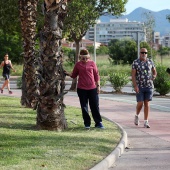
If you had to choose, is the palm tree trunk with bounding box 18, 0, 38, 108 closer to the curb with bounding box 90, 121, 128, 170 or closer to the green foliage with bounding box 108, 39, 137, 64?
the curb with bounding box 90, 121, 128, 170

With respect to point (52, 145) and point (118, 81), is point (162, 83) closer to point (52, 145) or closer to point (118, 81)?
point (118, 81)

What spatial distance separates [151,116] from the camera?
15945 millimetres

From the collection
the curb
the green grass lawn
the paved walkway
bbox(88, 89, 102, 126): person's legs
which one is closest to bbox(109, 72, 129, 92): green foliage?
the paved walkway

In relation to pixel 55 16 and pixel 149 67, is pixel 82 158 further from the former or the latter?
pixel 149 67

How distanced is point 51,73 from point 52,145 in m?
2.64

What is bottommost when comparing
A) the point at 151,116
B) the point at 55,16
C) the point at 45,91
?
the point at 151,116

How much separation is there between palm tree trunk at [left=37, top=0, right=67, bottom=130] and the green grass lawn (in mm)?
339

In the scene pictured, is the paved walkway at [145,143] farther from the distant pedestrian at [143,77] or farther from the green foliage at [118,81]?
the green foliage at [118,81]

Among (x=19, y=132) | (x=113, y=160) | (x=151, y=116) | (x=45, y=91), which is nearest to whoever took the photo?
(x=113, y=160)

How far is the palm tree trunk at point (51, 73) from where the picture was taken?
11688 millimetres

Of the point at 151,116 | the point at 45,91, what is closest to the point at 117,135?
the point at 45,91

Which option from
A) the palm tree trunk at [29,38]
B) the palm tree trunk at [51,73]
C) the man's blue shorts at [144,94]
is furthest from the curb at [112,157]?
the palm tree trunk at [29,38]

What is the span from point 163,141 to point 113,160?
2436 mm

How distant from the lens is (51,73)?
11.7m
